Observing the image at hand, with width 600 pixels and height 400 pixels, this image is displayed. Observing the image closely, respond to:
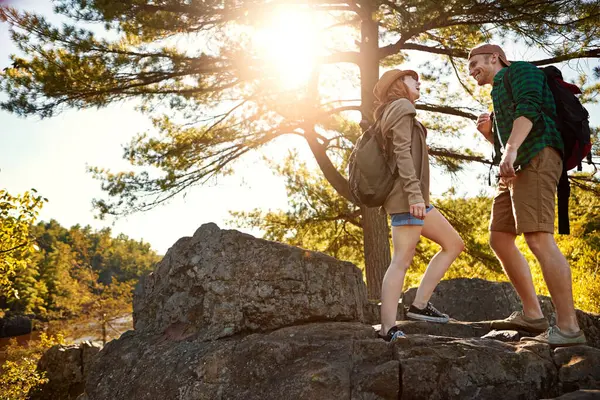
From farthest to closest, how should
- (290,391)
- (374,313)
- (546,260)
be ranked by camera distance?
(374,313), (546,260), (290,391)

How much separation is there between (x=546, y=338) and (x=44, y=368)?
8.76m

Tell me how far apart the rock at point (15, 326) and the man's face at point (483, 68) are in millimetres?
35290

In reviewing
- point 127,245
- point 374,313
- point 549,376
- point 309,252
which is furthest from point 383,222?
point 127,245

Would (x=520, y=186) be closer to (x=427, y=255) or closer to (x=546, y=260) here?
(x=546, y=260)

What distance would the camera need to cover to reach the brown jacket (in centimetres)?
295

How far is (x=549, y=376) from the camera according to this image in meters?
2.67

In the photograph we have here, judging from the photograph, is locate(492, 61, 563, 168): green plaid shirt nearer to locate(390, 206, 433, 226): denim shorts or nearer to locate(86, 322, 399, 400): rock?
locate(390, 206, 433, 226): denim shorts

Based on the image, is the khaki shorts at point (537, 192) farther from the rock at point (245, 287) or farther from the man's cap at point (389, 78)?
the rock at point (245, 287)

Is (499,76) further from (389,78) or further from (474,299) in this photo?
(474,299)

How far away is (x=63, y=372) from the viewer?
8.98 m

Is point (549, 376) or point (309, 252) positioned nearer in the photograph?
point (549, 376)

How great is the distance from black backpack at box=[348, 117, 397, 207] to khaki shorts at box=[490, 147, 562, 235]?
2.39 ft

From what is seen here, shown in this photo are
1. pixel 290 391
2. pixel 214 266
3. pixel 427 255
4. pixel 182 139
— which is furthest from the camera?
pixel 427 255

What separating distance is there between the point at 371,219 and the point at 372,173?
524 centimetres
